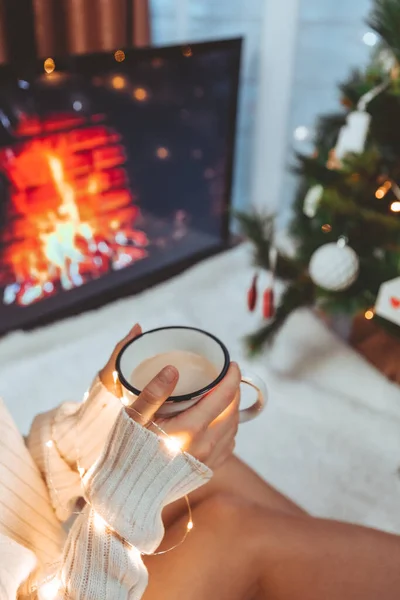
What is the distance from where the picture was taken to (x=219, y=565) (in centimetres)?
60

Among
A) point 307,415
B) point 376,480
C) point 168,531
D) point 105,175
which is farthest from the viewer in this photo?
point 105,175

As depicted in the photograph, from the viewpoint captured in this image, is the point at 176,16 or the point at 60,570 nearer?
the point at 60,570

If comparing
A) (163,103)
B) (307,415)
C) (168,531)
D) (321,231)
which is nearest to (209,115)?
(163,103)

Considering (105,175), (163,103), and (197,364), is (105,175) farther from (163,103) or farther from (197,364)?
(197,364)

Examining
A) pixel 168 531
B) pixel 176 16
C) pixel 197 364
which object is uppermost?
pixel 176 16

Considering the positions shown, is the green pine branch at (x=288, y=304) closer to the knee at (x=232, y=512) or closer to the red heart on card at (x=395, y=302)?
the red heart on card at (x=395, y=302)

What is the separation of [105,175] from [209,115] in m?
0.38

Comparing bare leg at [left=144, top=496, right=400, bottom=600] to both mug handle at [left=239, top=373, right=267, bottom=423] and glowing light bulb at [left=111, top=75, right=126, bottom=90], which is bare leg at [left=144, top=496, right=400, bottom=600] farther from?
glowing light bulb at [left=111, top=75, right=126, bottom=90]

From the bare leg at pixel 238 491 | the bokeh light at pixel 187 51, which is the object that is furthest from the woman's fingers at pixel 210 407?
the bokeh light at pixel 187 51

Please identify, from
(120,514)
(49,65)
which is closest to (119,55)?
(49,65)

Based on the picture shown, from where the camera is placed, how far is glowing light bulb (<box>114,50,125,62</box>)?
1.23m

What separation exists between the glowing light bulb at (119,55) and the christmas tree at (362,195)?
1.62 feet

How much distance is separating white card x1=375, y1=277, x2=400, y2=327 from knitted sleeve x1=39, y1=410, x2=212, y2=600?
0.73 metres

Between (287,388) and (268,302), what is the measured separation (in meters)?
0.22
